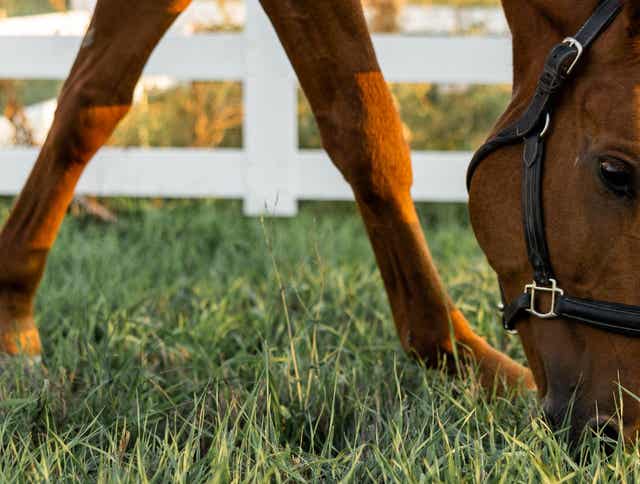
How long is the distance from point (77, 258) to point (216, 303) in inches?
29.7

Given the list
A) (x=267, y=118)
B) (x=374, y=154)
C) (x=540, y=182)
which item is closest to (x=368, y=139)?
(x=374, y=154)

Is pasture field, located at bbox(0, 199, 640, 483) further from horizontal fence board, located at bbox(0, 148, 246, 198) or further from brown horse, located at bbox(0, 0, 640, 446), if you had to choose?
horizontal fence board, located at bbox(0, 148, 246, 198)

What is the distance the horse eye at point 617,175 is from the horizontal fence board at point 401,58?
3.39 meters

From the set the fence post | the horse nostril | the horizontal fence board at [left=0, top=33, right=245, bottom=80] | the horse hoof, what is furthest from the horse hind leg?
the horizontal fence board at [left=0, top=33, right=245, bottom=80]

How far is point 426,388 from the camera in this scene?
206 cm

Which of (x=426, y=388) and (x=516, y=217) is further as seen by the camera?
(x=426, y=388)

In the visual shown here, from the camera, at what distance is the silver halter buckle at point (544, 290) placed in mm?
1695

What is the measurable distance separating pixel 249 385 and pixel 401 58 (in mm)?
2996

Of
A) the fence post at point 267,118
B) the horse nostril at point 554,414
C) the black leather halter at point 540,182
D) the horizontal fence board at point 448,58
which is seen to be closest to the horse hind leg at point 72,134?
the black leather halter at point 540,182

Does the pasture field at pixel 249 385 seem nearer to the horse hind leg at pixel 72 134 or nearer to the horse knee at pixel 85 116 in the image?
the horse hind leg at pixel 72 134

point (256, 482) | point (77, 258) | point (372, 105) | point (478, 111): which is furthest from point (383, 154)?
point (478, 111)

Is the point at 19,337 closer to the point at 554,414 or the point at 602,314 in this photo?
the point at 554,414

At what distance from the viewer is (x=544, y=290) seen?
171cm

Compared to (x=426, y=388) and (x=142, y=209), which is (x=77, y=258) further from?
(x=426, y=388)
